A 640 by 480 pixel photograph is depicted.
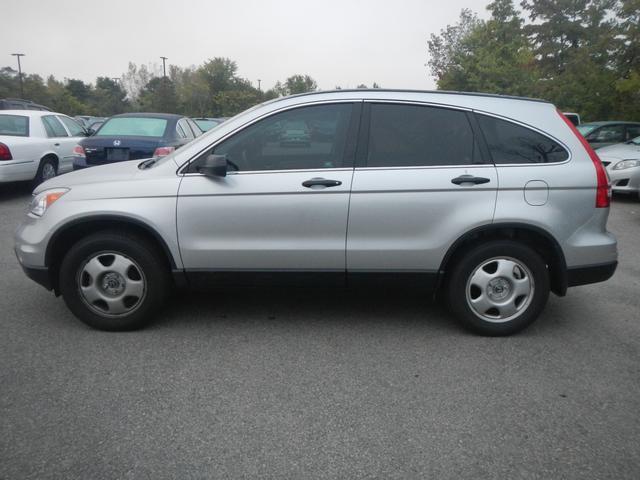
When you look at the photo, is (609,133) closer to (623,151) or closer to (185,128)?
(623,151)

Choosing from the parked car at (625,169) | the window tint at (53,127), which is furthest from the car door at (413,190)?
the window tint at (53,127)

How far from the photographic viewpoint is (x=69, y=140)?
11.2m

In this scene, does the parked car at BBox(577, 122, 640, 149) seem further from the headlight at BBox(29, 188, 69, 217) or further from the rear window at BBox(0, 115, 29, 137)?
the headlight at BBox(29, 188, 69, 217)

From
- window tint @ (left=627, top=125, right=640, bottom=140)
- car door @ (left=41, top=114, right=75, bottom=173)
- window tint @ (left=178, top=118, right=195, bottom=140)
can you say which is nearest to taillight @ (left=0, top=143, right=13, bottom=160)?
car door @ (left=41, top=114, right=75, bottom=173)

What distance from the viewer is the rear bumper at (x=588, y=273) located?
3.91 meters

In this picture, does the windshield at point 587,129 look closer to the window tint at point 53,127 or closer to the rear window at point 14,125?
the window tint at point 53,127

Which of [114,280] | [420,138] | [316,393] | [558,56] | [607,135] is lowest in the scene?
A: [316,393]

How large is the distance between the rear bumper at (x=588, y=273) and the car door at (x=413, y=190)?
79cm

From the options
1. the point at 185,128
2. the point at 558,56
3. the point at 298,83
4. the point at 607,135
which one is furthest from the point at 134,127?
the point at 298,83

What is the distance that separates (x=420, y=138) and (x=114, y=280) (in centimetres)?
249

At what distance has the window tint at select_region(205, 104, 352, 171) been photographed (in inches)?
153

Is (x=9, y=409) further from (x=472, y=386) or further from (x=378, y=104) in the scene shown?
(x=378, y=104)

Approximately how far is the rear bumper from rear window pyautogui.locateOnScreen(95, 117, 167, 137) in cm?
710

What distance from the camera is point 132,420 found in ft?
9.32
